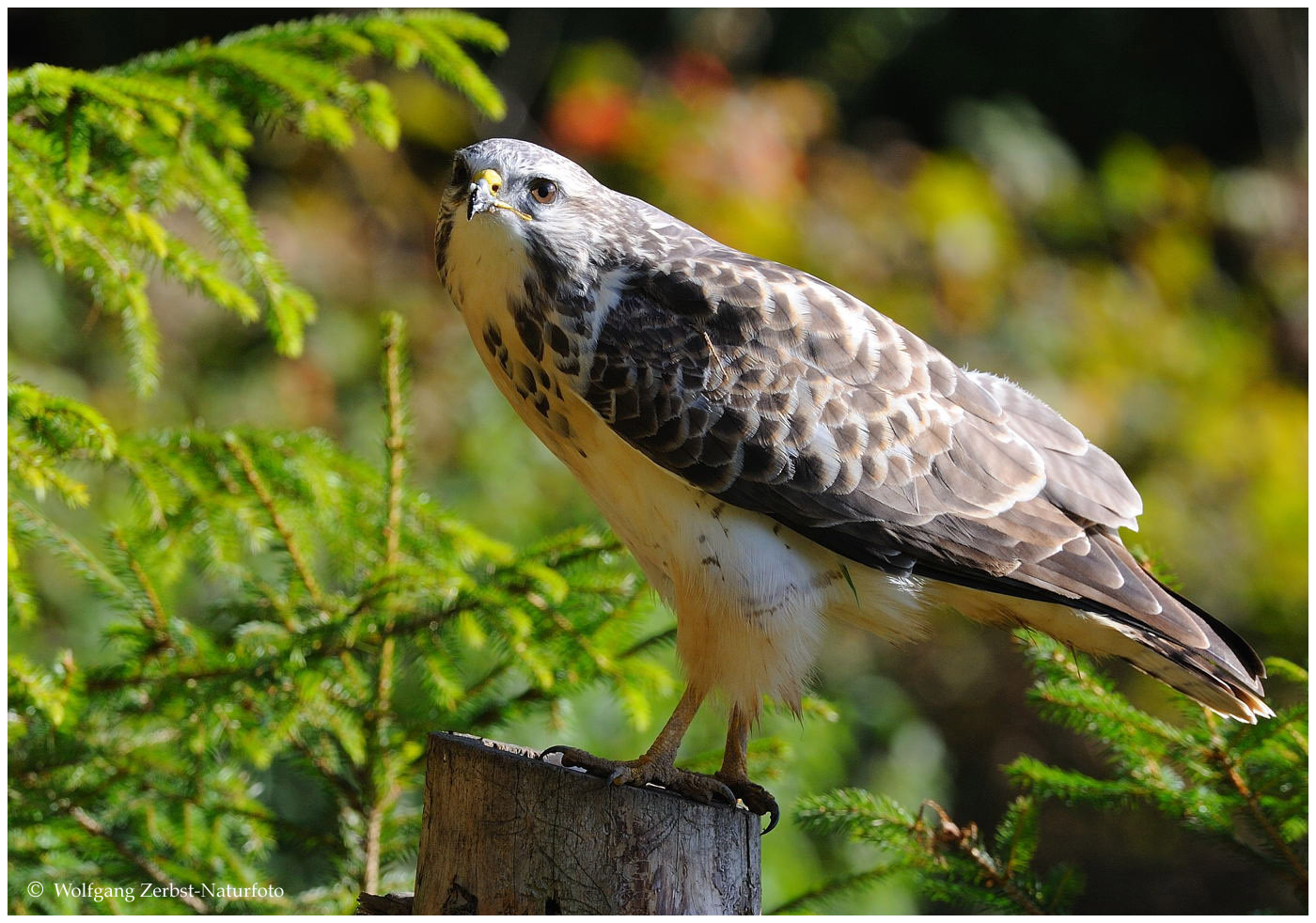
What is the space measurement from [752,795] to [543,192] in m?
1.59

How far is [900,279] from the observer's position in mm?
7734

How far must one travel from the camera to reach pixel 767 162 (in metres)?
7.64

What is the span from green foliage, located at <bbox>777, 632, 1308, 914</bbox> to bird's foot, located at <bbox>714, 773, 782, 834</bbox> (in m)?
0.08

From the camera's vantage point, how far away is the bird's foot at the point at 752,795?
3.15 metres

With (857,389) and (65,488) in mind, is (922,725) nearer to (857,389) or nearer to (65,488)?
(857,389)

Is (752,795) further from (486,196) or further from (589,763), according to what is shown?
(486,196)

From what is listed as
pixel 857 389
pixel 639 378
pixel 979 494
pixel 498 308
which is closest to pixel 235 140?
pixel 498 308

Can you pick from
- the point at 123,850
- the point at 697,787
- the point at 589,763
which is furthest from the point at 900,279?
the point at 123,850

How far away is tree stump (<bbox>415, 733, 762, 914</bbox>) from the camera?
254 cm

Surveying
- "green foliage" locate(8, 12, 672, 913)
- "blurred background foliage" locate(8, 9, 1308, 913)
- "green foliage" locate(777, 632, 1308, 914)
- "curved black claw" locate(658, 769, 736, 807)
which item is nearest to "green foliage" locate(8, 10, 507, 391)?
"green foliage" locate(8, 12, 672, 913)

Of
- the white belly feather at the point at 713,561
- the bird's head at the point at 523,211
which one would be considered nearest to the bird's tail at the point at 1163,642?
the white belly feather at the point at 713,561

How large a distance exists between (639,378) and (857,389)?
1.90 feet

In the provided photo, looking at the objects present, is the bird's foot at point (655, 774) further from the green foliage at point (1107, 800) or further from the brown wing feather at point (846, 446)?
the brown wing feather at point (846, 446)

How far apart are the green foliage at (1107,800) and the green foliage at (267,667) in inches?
27.9
